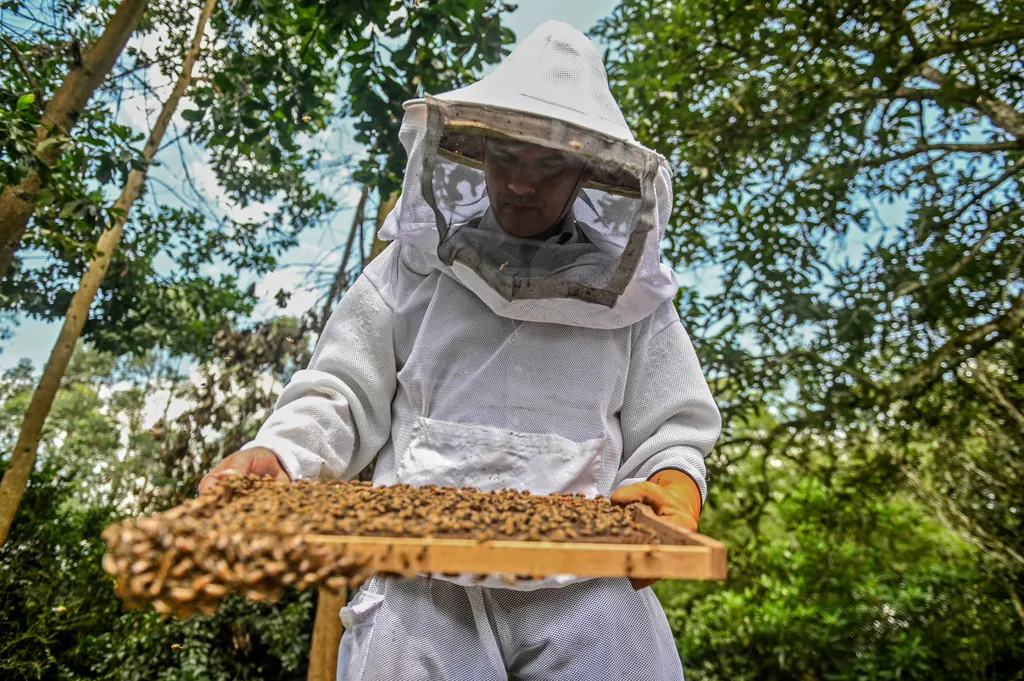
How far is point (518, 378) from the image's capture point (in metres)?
1.67

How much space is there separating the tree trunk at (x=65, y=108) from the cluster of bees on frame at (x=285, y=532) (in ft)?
8.81

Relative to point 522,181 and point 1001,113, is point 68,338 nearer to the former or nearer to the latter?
point 522,181

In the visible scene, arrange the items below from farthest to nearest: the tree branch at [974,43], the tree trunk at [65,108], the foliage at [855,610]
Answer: the foliage at [855,610] → the tree branch at [974,43] → the tree trunk at [65,108]

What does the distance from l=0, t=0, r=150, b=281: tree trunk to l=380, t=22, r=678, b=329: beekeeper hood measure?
2.23m

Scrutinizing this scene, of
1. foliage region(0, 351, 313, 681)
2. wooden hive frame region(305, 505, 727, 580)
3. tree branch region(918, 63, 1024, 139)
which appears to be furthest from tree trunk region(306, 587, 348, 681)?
tree branch region(918, 63, 1024, 139)

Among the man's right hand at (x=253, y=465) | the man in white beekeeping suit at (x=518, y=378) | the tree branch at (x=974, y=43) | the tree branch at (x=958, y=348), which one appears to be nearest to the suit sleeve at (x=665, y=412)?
the man in white beekeeping suit at (x=518, y=378)

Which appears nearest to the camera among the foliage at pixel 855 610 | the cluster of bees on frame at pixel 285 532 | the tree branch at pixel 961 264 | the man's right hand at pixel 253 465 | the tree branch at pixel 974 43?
the cluster of bees on frame at pixel 285 532

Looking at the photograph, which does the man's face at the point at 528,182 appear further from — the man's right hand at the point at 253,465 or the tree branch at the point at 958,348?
the tree branch at the point at 958,348

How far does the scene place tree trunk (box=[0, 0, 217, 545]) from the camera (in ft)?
15.5

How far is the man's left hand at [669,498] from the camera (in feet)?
4.65

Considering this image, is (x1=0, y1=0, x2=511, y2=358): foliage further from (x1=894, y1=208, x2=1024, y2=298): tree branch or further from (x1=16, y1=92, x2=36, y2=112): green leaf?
(x1=894, y1=208, x2=1024, y2=298): tree branch

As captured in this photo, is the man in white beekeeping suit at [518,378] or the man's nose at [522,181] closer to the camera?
the man in white beekeeping suit at [518,378]

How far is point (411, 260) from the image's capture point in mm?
1884

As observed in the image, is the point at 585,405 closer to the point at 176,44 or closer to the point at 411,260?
the point at 411,260
